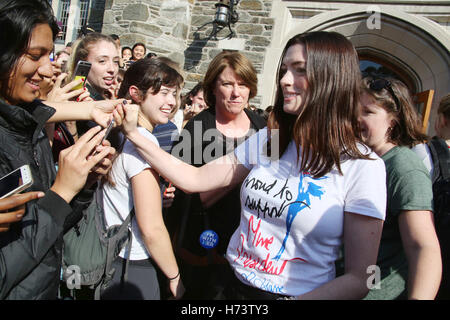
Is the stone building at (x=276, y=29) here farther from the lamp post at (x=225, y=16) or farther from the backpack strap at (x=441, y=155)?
the backpack strap at (x=441, y=155)

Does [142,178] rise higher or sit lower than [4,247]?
higher

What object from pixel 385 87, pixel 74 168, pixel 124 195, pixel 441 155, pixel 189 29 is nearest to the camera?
pixel 74 168

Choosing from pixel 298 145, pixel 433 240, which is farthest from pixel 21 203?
pixel 433 240

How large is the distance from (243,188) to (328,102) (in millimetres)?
547

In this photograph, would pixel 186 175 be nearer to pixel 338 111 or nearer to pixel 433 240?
pixel 338 111

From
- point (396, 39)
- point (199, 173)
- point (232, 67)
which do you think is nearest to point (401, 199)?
point (199, 173)

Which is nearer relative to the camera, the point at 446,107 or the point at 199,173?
the point at 199,173

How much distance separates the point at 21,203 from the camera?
0.90 metres

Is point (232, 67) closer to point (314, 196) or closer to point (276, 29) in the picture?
point (314, 196)

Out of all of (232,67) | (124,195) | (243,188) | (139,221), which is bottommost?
(139,221)

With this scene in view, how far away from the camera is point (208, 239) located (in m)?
1.84

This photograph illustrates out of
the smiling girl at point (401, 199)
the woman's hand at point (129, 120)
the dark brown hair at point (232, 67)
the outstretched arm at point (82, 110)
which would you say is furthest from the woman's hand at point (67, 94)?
the smiling girl at point (401, 199)

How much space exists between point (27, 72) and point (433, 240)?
1852 mm

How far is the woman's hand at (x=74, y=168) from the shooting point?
1.11 m
